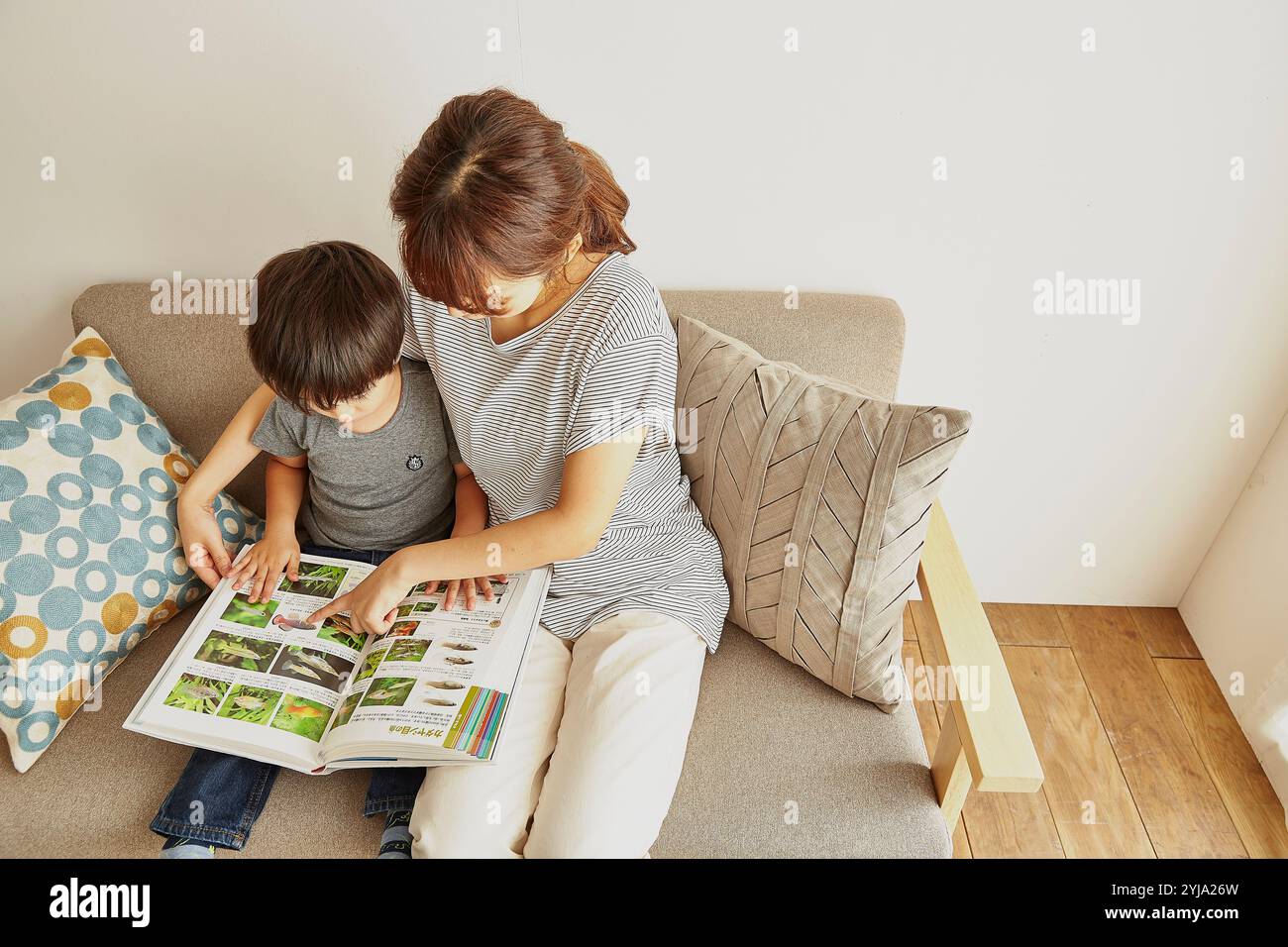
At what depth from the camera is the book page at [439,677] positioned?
1.00 m

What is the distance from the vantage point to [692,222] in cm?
146

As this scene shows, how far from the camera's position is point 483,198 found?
0.91 m

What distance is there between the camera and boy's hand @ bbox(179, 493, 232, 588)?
129 centimetres

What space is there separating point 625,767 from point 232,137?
3.94ft

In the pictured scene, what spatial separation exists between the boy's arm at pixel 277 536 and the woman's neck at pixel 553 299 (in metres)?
0.42

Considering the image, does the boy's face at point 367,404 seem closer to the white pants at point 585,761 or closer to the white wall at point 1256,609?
the white pants at point 585,761

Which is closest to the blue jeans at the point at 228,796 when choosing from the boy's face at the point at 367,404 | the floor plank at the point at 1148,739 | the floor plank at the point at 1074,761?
the boy's face at the point at 367,404

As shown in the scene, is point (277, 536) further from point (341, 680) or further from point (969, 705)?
point (969, 705)

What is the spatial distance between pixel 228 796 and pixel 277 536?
39cm

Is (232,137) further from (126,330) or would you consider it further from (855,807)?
(855,807)

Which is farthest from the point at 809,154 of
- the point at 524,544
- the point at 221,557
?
the point at 221,557

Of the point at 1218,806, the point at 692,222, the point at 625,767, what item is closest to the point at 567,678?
the point at 625,767

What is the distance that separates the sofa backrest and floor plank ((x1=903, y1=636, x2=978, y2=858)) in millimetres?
669
